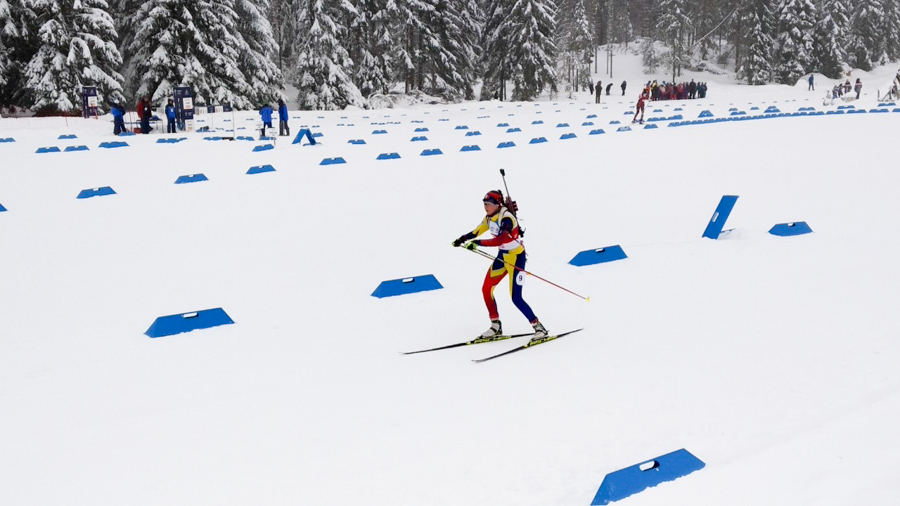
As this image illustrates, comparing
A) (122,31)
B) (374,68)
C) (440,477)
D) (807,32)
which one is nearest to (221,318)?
(440,477)

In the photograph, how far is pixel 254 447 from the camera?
4.70m

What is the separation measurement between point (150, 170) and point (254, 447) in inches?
514

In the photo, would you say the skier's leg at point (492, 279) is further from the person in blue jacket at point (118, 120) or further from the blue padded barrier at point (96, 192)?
the person in blue jacket at point (118, 120)

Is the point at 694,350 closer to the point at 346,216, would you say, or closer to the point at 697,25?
the point at 346,216

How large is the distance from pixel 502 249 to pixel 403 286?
87.4 inches

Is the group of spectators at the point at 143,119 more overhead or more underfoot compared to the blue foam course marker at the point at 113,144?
more overhead

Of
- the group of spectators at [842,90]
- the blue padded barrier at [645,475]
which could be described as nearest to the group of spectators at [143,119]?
the blue padded barrier at [645,475]

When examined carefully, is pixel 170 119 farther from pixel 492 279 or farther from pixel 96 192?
pixel 492 279

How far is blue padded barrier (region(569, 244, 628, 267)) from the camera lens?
9.34 meters

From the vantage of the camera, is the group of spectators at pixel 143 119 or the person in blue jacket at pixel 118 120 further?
the group of spectators at pixel 143 119

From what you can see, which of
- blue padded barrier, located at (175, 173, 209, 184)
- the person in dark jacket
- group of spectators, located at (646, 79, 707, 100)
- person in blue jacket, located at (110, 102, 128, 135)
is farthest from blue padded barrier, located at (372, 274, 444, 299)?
group of spectators, located at (646, 79, 707, 100)

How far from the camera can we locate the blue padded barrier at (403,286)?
8.23m

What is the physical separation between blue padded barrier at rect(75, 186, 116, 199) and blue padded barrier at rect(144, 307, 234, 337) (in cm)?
762

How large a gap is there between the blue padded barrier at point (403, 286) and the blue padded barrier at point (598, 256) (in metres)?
2.18
